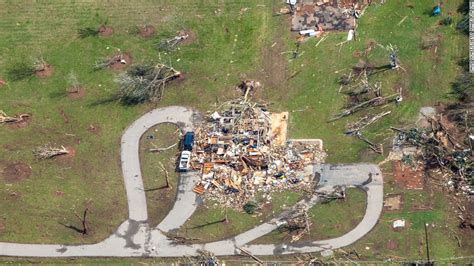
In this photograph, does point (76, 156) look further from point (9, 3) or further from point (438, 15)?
point (438, 15)

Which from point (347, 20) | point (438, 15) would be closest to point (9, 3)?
point (347, 20)

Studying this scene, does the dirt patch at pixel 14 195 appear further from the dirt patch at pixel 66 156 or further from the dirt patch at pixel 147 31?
the dirt patch at pixel 147 31

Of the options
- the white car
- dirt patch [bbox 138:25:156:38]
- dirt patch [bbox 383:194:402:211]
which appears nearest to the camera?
dirt patch [bbox 383:194:402:211]

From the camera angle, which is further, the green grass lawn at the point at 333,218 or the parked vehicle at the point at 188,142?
the parked vehicle at the point at 188,142

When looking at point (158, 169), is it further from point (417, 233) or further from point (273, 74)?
point (417, 233)

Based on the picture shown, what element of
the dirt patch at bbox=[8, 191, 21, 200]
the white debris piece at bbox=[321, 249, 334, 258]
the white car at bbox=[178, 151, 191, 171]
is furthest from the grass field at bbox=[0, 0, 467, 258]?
the white debris piece at bbox=[321, 249, 334, 258]

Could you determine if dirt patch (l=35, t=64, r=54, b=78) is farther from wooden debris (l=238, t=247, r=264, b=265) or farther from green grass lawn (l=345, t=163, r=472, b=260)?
green grass lawn (l=345, t=163, r=472, b=260)

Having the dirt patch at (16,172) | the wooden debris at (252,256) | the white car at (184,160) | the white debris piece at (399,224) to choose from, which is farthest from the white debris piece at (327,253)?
the dirt patch at (16,172)
